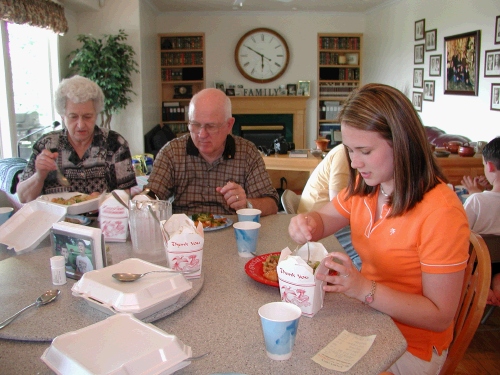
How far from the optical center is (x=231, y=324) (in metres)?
0.99

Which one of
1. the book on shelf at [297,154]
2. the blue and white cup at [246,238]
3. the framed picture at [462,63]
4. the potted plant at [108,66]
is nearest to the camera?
the blue and white cup at [246,238]

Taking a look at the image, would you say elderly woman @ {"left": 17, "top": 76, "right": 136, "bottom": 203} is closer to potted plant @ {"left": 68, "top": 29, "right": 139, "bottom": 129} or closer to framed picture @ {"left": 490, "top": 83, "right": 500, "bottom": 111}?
potted plant @ {"left": 68, "top": 29, "right": 139, "bottom": 129}

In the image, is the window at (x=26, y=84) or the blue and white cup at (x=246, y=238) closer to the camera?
the blue and white cup at (x=246, y=238)

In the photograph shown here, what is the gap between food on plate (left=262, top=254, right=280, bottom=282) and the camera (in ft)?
3.84

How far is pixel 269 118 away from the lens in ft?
23.9

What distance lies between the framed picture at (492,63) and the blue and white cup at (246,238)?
12.0ft

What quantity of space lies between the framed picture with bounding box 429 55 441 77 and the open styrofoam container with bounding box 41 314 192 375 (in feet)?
17.1

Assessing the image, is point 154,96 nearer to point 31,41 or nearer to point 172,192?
point 31,41

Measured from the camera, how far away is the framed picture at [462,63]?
4449mm

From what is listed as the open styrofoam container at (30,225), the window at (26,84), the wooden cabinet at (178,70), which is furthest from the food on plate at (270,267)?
the wooden cabinet at (178,70)

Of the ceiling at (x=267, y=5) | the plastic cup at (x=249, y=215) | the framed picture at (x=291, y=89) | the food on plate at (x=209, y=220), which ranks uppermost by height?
the ceiling at (x=267, y=5)

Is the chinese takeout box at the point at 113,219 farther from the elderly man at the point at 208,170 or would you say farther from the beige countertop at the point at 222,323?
the elderly man at the point at 208,170

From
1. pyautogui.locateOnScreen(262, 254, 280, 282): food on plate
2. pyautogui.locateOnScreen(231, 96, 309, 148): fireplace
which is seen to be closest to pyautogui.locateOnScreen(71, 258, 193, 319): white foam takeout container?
pyautogui.locateOnScreen(262, 254, 280, 282): food on plate

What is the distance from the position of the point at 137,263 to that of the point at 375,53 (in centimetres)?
664
